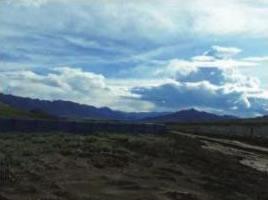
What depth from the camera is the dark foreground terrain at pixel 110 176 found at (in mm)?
21000

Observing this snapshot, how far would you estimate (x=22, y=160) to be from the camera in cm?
2509

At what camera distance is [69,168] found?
85.6 feet

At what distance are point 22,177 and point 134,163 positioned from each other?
967 cm

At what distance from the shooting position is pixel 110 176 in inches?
998

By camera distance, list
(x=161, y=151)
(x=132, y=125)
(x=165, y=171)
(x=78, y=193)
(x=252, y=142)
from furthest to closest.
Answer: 1. (x=252, y=142)
2. (x=132, y=125)
3. (x=161, y=151)
4. (x=165, y=171)
5. (x=78, y=193)

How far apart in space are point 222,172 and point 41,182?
13.5 meters

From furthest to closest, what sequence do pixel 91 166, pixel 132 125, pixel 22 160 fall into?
pixel 132 125 < pixel 91 166 < pixel 22 160

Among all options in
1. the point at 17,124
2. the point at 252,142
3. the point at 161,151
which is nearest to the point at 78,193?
the point at 161,151

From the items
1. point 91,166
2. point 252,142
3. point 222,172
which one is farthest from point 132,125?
point 91,166

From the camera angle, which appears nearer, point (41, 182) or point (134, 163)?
point (41, 182)

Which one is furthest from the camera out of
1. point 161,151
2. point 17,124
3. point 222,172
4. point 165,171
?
point 17,124

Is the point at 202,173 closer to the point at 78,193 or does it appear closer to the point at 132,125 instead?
the point at 78,193

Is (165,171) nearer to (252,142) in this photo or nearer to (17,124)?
(17,124)

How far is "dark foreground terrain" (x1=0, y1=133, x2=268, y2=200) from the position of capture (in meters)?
21.0
